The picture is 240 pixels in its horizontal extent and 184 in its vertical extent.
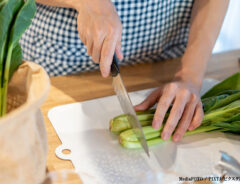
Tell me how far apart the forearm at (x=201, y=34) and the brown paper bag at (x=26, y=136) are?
2.10 feet

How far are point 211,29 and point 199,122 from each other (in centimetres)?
45

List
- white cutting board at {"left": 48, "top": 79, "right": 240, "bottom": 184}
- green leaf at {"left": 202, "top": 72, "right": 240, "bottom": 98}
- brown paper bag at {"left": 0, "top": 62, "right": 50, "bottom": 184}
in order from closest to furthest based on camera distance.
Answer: brown paper bag at {"left": 0, "top": 62, "right": 50, "bottom": 184} < white cutting board at {"left": 48, "top": 79, "right": 240, "bottom": 184} < green leaf at {"left": 202, "top": 72, "right": 240, "bottom": 98}

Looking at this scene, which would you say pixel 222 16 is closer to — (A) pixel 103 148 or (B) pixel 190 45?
(B) pixel 190 45

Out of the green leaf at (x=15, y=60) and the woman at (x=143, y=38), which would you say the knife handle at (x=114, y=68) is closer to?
the woman at (x=143, y=38)

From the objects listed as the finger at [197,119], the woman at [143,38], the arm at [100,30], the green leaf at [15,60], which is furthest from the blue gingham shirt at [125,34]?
the green leaf at [15,60]

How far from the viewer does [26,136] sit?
53cm

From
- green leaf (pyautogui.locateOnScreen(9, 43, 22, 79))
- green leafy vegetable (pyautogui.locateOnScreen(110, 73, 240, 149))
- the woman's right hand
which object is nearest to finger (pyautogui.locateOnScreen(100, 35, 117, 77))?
the woman's right hand

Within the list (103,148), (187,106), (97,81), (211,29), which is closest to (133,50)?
(97,81)

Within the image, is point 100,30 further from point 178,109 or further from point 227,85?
point 227,85

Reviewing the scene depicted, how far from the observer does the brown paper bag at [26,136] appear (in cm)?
48

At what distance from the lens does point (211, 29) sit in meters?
1.20

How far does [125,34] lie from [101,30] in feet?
1.24

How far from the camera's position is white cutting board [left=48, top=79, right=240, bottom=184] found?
0.80m

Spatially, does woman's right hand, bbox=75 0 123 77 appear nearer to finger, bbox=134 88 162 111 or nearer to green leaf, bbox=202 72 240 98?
finger, bbox=134 88 162 111
